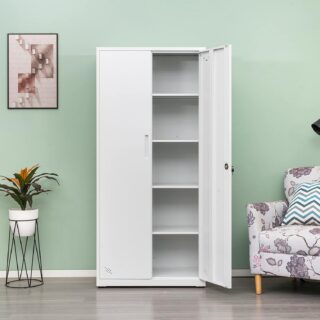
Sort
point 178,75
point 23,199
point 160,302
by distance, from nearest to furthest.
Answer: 1. point 160,302
2. point 23,199
3. point 178,75

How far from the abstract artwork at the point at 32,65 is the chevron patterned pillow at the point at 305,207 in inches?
76.7

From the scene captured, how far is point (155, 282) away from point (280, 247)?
36.8 inches

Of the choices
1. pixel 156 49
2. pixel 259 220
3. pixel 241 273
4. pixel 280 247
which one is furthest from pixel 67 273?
pixel 156 49

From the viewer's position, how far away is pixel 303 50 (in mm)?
4816

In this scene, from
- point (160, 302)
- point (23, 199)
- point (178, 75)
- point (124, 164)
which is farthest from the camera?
point (178, 75)

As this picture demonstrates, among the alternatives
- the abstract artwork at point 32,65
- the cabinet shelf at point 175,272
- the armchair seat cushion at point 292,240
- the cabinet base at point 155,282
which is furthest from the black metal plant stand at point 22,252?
the armchair seat cushion at point 292,240

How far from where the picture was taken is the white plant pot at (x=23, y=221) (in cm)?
446

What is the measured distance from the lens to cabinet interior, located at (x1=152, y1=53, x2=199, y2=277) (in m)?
4.75

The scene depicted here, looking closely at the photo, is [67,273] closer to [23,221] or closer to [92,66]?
[23,221]

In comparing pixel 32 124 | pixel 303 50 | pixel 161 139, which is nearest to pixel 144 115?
pixel 161 139

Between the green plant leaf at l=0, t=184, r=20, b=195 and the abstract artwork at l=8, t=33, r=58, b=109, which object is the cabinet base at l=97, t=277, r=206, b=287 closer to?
the green plant leaf at l=0, t=184, r=20, b=195

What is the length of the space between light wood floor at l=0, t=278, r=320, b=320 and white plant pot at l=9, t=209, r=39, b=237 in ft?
1.35

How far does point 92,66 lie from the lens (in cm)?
479

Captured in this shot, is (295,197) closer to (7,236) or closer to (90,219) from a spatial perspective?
(90,219)
